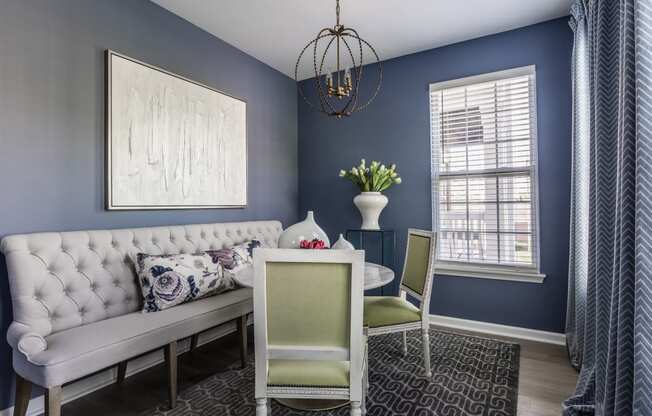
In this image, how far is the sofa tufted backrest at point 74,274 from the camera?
1760 mm

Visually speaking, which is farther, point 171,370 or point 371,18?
point 371,18

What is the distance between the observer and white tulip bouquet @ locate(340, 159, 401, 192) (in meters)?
3.51

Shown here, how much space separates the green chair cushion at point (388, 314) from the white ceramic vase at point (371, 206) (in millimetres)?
1240

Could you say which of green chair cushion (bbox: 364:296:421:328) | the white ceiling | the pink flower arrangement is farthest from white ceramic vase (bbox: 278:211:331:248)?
the white ceiling

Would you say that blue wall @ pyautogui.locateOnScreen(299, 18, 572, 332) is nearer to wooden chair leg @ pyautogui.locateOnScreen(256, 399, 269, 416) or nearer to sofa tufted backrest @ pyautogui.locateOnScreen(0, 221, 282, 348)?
sofa tufted backrest @ pyautogui.locateOnScreen(0, 221, 282, 348)

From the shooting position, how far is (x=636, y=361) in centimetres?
111

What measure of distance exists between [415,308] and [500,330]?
1.29m

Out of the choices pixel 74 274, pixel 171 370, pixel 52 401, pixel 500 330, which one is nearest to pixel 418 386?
pixel 500 330

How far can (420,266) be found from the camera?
246 centimetres

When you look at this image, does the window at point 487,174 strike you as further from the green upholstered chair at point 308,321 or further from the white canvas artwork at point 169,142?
the green upholstered chair at point 308,321

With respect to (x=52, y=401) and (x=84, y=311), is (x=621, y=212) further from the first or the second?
(x=84, y=311)

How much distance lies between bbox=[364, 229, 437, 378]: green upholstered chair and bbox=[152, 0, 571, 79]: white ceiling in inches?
70.4

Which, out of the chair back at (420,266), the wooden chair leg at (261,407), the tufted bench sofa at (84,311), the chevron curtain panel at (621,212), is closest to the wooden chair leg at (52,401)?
the tufted bench sofa at (84,311)

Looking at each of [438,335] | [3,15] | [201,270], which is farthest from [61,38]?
[438,335]
